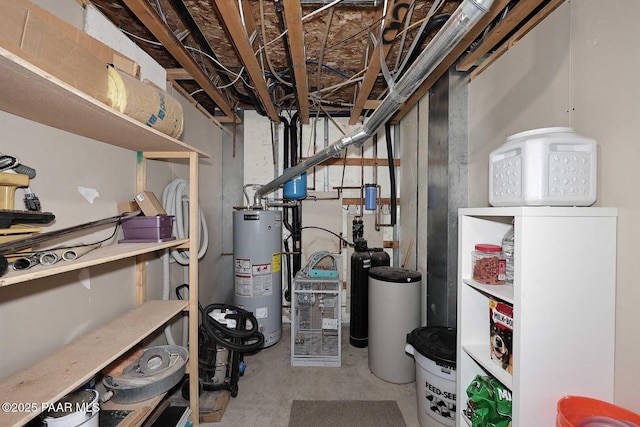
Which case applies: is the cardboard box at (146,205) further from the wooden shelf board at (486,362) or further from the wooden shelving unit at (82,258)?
the wooden shelf board at (486,362)

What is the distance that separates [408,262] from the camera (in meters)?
2.93

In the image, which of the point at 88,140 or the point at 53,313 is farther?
the point at 88,140

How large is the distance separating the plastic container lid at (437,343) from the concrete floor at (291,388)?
1.95 ft

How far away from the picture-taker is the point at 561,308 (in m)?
0.93

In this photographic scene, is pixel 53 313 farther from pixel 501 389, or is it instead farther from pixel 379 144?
pixel 379 144

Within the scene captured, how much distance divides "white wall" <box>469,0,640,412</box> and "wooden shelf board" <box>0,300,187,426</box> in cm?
190

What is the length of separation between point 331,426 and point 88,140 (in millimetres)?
2261

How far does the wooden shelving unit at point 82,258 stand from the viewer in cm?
78

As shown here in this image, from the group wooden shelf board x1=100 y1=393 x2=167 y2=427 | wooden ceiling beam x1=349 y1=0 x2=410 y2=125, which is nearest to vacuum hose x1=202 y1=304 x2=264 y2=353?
wooden shelf board x1=100 y1=393 x2=167 y2=427

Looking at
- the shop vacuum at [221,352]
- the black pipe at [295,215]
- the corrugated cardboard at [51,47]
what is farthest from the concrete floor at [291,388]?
the corrugated cardboard at [51,47]

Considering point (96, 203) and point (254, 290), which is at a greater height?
point (96, 203)

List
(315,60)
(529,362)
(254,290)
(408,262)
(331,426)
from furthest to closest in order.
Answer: (408,262) < (254,290) < (315,60) < (331,426) < (529,362)

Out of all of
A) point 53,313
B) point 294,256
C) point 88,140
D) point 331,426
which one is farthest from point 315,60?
point 331,426

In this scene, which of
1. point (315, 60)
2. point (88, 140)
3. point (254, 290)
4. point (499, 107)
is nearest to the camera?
point (88, 140)
